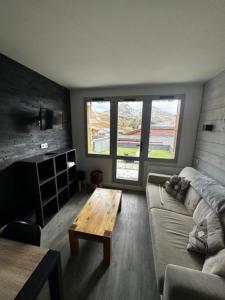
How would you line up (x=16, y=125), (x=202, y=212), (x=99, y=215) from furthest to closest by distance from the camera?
(x=16, y=125)
(x=99, y=215)
(x=202, y=212)

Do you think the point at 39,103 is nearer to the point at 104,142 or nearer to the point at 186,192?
the point at 104,142

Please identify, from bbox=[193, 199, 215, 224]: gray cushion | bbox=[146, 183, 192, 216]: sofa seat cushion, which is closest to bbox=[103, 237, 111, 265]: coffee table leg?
bbox=[146, 183, 192, 216]: sofa seat cushion

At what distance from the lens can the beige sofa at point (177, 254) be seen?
0.84 m

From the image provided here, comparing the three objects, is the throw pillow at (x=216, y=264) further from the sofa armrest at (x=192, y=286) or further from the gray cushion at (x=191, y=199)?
the gray cushion at (x=191, y=199)

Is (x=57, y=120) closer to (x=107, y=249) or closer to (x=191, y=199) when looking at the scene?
(x=107, y=249)

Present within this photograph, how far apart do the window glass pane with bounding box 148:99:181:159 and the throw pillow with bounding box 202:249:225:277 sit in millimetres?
2158

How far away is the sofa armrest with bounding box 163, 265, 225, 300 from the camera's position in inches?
32.1

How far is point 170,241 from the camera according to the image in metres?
1.37

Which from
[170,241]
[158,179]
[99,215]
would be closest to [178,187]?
[158,179]

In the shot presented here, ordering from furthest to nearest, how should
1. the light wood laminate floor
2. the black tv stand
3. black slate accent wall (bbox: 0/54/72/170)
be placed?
the black tv stand
black slate accent wall (bbox: 0/54/72/170)
the light wood laminate floor

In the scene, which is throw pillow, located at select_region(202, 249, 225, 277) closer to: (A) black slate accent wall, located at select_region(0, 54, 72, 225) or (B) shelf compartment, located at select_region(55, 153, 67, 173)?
(A) black slate accent wall, located at select_region(0, 54, 72, 225)

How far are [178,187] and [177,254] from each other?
1.16 metres

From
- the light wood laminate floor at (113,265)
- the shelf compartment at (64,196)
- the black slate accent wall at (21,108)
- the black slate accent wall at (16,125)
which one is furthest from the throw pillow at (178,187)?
the black slate accent wall at (21,108)

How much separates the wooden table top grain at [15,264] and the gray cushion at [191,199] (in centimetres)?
187
